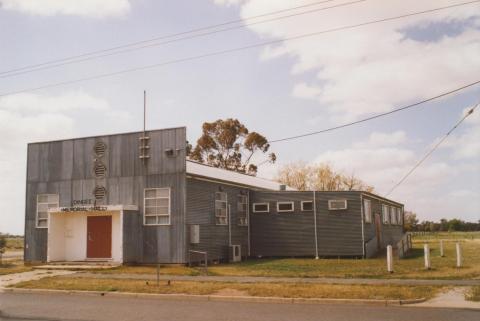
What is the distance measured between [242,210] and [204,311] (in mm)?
18889

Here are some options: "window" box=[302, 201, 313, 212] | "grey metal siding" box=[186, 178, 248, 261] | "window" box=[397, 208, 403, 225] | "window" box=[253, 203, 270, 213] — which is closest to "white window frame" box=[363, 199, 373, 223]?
"window" box=[302, 201, 313, 212]

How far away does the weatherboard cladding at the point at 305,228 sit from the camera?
30.1 metres

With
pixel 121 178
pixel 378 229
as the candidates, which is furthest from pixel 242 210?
pixel 378 229

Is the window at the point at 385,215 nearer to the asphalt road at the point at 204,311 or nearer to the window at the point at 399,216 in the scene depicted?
the window at the point at 399,216

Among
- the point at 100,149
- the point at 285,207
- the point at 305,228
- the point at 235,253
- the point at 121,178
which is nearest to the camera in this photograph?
the point at 121,178

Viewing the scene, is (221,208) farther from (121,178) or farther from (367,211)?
(367,211)

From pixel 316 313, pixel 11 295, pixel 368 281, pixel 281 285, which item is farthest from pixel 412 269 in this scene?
pixel 11 295

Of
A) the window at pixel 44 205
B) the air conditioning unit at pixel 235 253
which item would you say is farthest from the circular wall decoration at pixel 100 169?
the air conditioning unit at pixel 235 253

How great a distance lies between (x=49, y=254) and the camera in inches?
1036

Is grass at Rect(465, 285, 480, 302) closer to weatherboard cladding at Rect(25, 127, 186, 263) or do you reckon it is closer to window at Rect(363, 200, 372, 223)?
weatherboard cladding at Rect(25, 127, 186, 263)

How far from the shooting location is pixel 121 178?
86.1 feet

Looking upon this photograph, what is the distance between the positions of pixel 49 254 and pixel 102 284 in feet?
32.5

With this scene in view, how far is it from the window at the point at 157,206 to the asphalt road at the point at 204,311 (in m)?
10.2

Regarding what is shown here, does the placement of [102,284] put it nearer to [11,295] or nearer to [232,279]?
[11,295]
